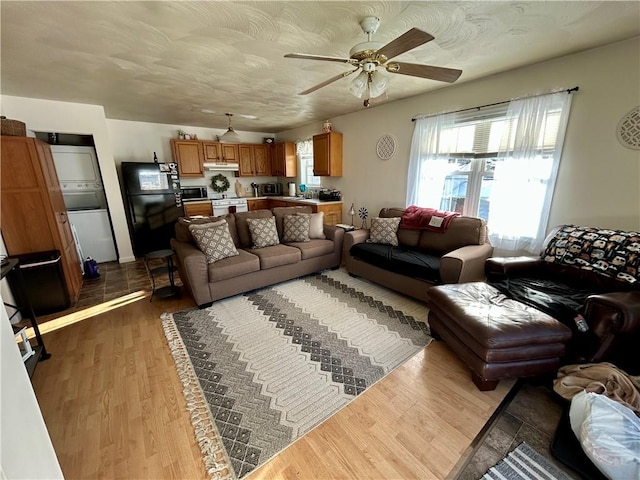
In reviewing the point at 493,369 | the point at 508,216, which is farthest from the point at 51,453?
the point at 508,216

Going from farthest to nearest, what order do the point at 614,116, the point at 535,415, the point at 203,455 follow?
the point at 614,116, the point at 535,415, the point at 203,455

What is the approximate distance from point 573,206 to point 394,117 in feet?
7.96

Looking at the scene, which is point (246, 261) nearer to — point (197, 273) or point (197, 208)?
point (197, 273)

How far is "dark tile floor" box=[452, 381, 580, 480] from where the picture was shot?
130cm

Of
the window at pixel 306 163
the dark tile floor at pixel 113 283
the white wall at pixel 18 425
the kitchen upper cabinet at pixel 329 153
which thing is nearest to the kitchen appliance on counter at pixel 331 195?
the kitchen upper cabinet at pixel 329 153

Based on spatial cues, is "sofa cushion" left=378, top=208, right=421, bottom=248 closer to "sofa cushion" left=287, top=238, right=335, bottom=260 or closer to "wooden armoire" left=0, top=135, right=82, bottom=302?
"sofa cushion" left=287, top=238, right=335, bottom=260

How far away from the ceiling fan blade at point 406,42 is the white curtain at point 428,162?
207cm

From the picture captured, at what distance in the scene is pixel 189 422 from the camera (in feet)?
5.02

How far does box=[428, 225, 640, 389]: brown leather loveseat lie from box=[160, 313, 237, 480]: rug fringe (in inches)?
63.4

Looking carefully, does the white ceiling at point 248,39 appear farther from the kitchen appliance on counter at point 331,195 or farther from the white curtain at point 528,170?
the kitchen appliance on counter at point 331,195

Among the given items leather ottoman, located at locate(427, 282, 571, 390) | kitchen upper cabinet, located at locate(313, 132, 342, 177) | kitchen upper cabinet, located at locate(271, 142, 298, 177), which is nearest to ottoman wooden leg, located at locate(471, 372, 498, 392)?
leather ottoman, located at locate(427, 282, 571, 390)

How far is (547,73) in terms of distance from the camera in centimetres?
249

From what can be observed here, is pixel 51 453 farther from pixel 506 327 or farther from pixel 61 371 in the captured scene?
pixel 506 327

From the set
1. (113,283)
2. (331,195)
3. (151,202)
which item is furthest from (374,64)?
(151,202)
